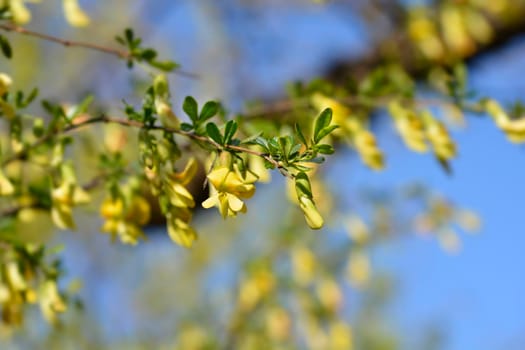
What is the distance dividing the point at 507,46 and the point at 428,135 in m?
1.20

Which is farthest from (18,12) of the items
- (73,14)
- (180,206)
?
Answer: (180,206)

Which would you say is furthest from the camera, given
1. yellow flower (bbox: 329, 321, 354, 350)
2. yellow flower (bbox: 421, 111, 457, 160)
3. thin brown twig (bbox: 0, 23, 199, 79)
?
yellow flower (bbox: 329, 321, 354, 350)

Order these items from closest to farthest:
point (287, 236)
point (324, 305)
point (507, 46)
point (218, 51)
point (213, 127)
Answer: point (213, 127), point (324, 305), point (287, 236), point (507, 46), point (218, 51)

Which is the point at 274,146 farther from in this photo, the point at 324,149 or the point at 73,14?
the point at 73,14

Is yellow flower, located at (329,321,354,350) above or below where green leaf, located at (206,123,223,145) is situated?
above

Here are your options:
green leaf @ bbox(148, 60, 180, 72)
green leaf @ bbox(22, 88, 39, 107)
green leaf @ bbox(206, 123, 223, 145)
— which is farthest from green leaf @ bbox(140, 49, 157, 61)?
green leaf @ bbox(206, 123, 223, 145)

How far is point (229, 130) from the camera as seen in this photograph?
492mm

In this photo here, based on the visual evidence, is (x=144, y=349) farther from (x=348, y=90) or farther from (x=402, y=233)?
(x=348, y=90)

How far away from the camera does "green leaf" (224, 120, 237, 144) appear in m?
0.49

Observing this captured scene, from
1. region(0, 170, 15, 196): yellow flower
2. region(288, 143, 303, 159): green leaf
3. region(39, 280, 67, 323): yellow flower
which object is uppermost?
region(0, 170, 15, 196): yellow flower

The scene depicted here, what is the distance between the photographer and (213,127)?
1.62 feet

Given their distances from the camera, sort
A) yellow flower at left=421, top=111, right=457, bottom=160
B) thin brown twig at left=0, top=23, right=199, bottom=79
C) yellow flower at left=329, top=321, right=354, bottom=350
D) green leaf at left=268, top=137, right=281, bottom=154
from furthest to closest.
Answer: yellow flower at left=329, top=321, right=354, bottom=350 → yellow flower at left=421, top=111, right=457, bottom=160 → thin brown twig at left=0, top=23, right=199, bottom=79 → green leaf at left=268, top=137, right=281, bottom=154

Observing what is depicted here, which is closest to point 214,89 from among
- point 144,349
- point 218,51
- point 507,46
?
point 218,51

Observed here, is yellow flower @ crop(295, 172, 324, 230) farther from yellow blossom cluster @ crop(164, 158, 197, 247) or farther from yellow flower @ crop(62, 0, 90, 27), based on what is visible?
yellow flower @ crop(62, 0, 90, 27)
